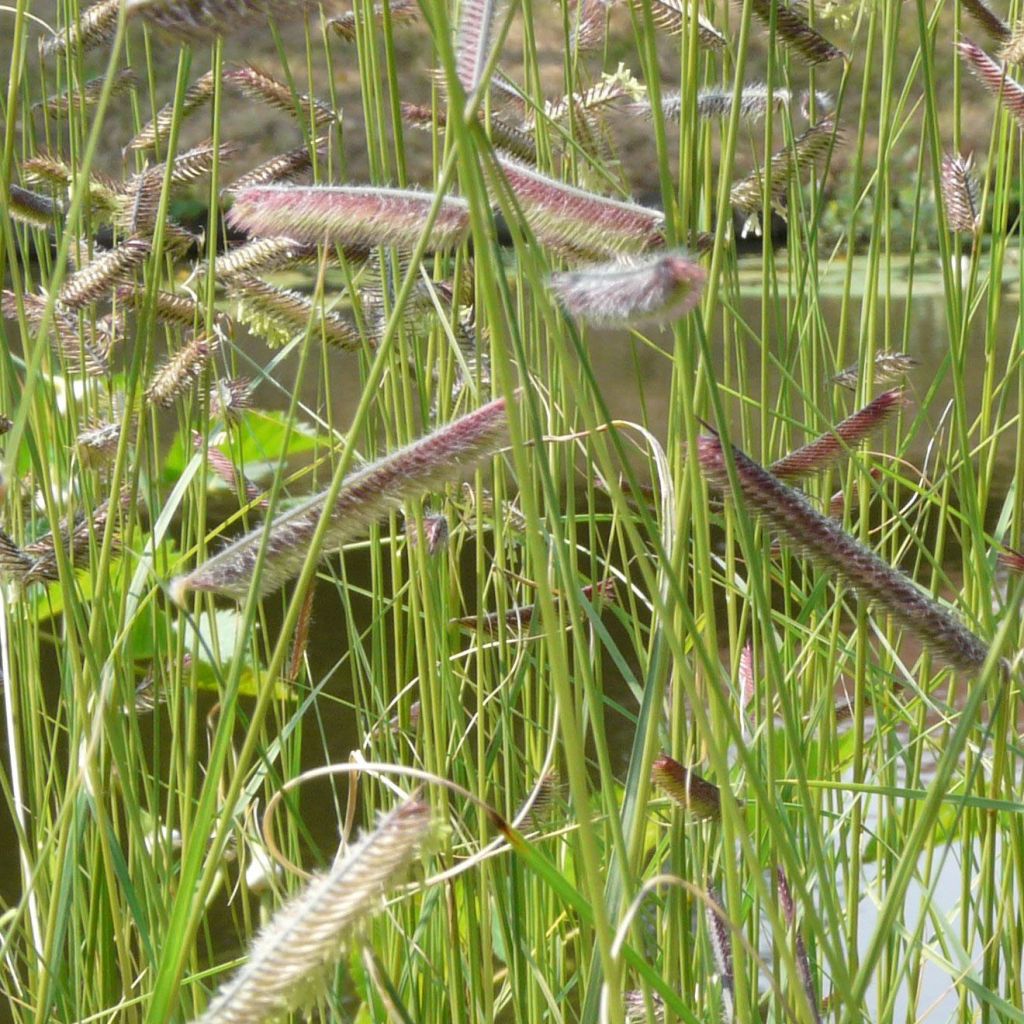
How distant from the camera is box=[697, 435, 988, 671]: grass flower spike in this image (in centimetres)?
31

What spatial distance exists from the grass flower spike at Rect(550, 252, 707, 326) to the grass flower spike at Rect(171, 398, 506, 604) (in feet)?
0.16

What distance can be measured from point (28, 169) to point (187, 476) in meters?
0.22

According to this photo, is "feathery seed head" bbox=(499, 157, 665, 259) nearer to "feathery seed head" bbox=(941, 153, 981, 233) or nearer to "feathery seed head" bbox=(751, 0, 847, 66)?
"feathery seed head" bbox=(751, 0, 847, 66)

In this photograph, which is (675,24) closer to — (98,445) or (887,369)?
(887,369)

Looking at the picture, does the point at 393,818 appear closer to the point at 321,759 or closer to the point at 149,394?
the point at 149,394

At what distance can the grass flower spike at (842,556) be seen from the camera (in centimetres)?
31

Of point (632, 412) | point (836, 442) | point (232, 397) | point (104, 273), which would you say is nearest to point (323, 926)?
point (836, 442)

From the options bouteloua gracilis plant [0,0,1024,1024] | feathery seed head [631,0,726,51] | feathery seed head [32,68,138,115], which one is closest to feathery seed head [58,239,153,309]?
bouteloua gracilis plant [0,0,1024,1024]

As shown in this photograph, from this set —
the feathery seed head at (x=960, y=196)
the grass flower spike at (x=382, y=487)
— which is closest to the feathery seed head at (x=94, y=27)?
the grass flower spike at (x=382, y=487)

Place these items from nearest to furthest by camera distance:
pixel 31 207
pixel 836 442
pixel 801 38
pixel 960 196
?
1. pixel 836 442
2. pixel 801 38
3. pixel 31 207
4. pixel 960 196

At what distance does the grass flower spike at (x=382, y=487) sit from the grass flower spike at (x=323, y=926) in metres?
0.08

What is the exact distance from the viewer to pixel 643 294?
0.82 ft

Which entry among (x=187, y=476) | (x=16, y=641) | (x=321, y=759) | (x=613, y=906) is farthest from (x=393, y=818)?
(x=321, y=759)

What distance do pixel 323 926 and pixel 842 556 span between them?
148mm
